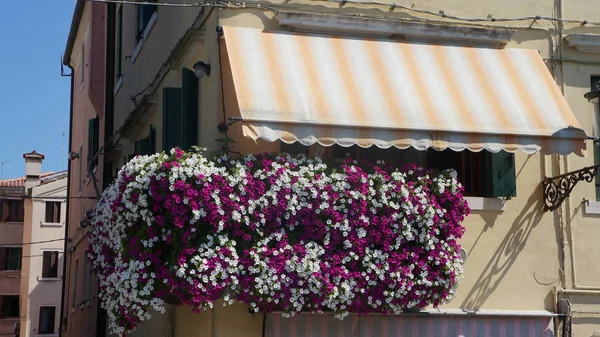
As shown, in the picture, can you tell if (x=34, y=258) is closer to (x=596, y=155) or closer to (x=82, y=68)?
(x=82, y=68)

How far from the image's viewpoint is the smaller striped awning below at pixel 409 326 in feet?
32.8

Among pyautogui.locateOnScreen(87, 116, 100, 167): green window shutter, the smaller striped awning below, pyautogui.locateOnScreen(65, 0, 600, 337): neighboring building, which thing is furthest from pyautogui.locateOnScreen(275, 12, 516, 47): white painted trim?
pyautogui.locateOnScreen(87, 116, 100, 167): green window shutter

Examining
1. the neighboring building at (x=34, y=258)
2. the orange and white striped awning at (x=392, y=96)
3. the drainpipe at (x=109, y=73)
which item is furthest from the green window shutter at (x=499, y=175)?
the neighboring building at (x=34, y=258)

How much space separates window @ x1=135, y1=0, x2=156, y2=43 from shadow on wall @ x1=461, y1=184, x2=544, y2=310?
678 cm

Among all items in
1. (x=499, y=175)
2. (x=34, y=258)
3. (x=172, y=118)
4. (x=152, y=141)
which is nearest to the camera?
(x=499, y=175)

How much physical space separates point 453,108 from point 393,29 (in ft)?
4.42

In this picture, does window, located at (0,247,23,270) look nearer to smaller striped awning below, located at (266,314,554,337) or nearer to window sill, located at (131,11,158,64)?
window sill, located at (131,11,158,64)

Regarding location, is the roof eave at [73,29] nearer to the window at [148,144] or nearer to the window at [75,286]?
the window at [75,286]

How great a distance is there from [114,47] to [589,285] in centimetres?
1142

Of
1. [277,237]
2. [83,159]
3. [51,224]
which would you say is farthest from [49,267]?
[277,237]

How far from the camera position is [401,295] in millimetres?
9766

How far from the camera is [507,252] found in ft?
36.3

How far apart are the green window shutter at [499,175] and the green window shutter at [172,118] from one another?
3.61 m

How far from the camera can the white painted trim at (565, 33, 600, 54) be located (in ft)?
38.3
